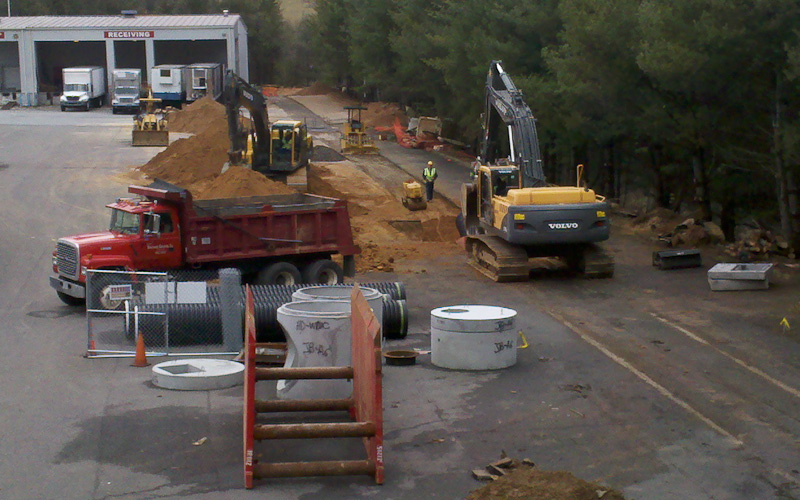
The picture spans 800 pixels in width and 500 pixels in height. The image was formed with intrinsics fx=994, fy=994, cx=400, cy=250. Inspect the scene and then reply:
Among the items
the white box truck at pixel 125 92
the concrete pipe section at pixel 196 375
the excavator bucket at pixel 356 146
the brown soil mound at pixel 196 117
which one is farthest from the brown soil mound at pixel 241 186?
the white box truck at pixel 125 92

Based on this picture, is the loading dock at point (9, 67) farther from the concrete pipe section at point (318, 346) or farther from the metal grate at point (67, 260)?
the concrete pipe section at point (318, 346)

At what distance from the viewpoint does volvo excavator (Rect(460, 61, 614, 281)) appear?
23016mm

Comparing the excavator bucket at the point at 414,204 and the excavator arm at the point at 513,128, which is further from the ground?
the excavator arm at the point at 513,128

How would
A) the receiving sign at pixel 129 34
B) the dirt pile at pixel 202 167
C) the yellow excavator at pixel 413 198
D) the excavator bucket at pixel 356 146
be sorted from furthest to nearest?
the receiving sign at pixel 129 34
the excavator bucket at pixel 356 146
the yellow excavator at pixel 413 198
the dirt pile at pixel 202 167

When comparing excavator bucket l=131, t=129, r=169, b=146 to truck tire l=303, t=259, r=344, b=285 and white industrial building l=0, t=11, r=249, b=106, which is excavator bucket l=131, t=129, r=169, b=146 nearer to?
white industrial building l=0, t=11, r=249, b=106

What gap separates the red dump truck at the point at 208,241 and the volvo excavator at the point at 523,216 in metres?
3.86

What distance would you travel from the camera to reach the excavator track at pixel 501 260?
23.5 meters

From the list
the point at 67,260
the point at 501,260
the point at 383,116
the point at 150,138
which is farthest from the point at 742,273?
the point at 383,116

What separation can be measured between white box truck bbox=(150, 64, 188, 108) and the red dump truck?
56.1 m

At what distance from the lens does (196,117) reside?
201 ft

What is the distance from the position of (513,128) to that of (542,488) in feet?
55.7

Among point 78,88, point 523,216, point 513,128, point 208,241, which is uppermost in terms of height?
point 78,88

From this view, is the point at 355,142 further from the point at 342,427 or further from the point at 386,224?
the point at 342,427

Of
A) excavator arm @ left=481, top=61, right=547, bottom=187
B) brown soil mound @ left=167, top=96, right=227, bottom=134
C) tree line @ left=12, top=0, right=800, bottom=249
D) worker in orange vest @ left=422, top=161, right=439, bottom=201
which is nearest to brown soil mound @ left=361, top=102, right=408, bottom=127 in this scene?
brown soil mound @ left=167, top=96, right=227, bottom=134
